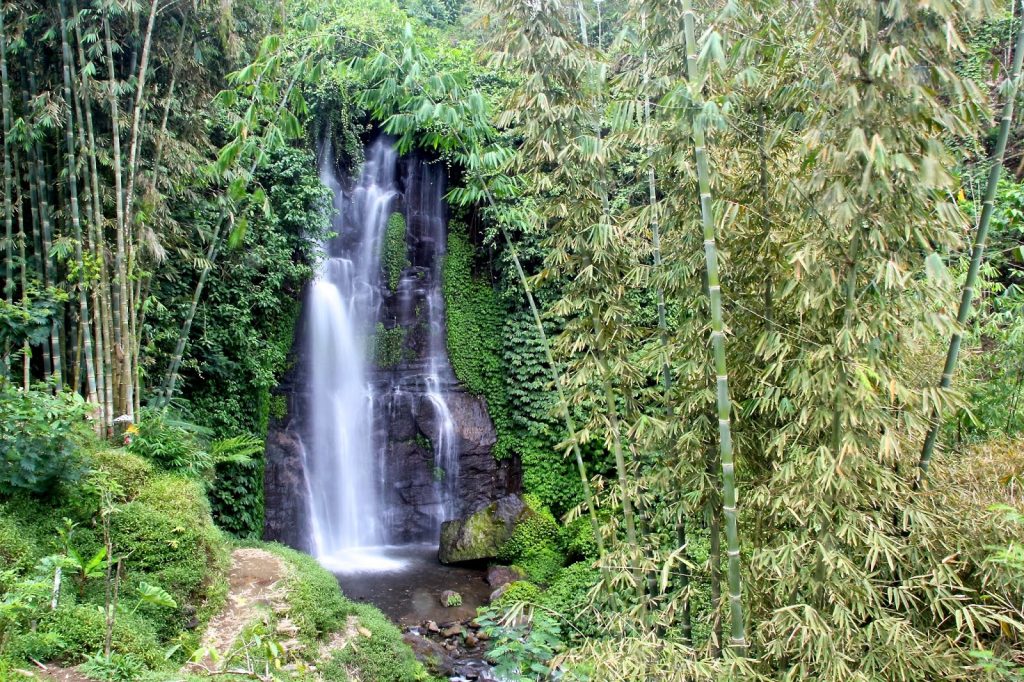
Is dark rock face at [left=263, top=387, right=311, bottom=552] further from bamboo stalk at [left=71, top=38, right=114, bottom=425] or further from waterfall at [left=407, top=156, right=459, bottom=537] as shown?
bamboo stalk at [left=71, top=38, right=114, bottom=425]

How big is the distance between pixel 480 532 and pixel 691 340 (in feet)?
19.6

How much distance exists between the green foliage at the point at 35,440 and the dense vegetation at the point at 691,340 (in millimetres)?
21

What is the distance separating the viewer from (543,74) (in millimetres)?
3412

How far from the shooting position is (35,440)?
4.57m

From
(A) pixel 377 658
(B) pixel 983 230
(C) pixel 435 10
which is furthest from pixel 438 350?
(C) pixel 435 10

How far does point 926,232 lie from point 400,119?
2.76 meters

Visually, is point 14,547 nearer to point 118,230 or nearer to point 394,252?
point 118,230

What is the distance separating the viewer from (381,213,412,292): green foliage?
34.6ft

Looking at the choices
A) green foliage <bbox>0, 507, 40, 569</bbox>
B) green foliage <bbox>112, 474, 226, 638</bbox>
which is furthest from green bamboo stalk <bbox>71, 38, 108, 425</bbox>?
green foliage <bbox>0, 507, 40, 569</bbox>

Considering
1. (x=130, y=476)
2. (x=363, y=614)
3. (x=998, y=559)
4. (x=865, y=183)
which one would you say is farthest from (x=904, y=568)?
(x=130, y=476)

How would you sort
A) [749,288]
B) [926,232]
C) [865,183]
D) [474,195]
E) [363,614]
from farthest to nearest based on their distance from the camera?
[363,614] → [474,195] → [749,288] → [926,232] → [865,183]

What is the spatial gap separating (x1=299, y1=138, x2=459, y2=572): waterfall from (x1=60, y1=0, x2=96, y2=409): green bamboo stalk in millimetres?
3914

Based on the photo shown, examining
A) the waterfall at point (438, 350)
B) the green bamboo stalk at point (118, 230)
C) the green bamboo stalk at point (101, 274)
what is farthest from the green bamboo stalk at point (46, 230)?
the waterfall at point (438, 350)

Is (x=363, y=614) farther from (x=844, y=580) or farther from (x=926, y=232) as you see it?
(x=926, y=232)
